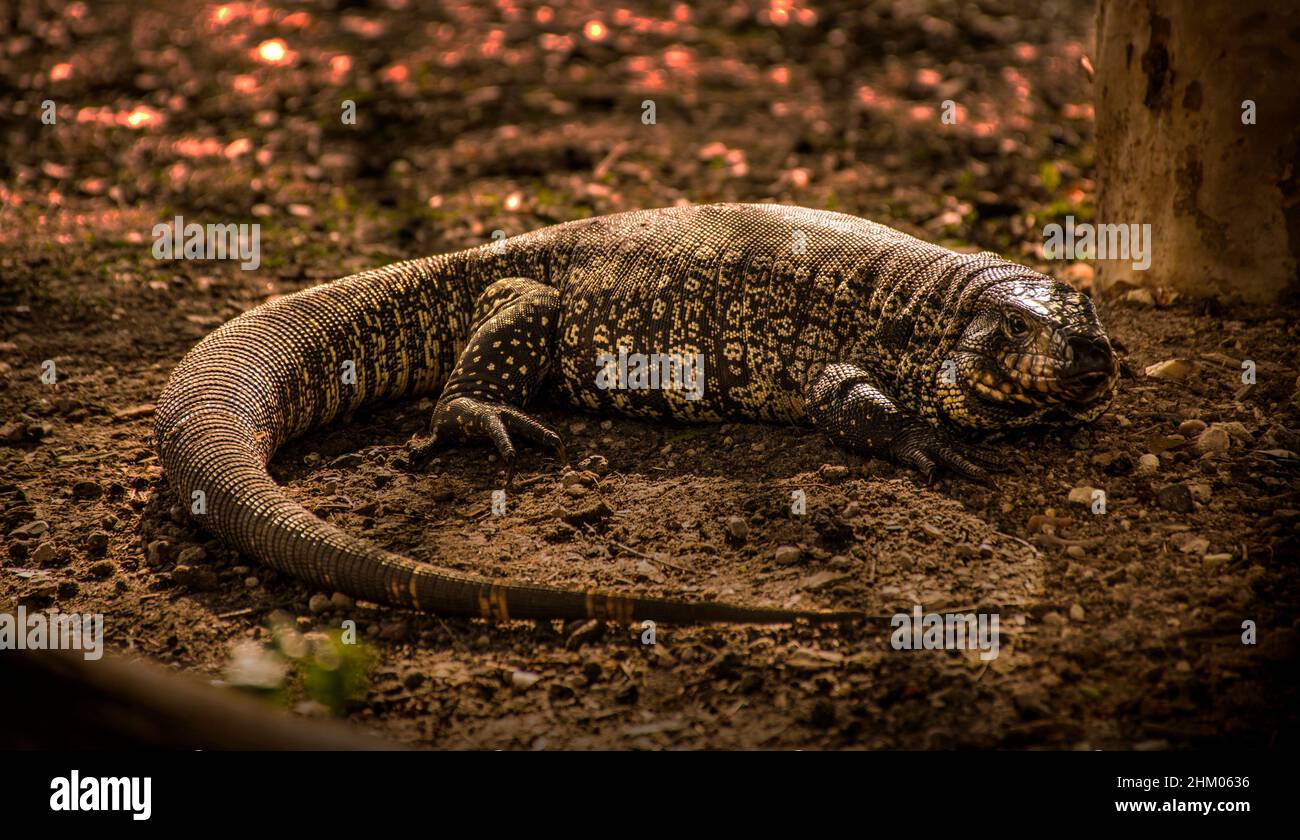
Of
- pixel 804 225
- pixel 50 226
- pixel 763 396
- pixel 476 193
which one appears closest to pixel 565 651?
pixel 763 396

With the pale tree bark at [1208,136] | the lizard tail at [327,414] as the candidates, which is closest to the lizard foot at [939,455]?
the lizard tail at [327,414]

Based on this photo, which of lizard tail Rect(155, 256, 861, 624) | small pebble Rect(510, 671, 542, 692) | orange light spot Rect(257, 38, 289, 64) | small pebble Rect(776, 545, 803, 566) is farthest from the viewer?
orange light spot Rect(257, 38, 289, 64)

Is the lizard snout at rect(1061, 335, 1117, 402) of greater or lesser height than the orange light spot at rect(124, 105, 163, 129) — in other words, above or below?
below

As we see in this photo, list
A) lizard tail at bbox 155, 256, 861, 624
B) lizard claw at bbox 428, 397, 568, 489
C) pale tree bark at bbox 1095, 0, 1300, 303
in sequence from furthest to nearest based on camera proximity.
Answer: pale tree bark at bbox 1095, 0, 1300, 303
lizard claw at bbox 428, 397, 568, 489
lizard tail at bbox 155, 256, 861, 624

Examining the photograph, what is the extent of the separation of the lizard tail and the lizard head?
151 centimetres

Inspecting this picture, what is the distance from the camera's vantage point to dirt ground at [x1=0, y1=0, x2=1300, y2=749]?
421 centimetres

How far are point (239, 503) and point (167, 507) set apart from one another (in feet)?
2.61

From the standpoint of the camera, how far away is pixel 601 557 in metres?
5.24

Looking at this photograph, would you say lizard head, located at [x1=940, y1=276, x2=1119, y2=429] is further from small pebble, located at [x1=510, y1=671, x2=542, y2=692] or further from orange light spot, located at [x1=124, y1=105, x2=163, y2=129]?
orange light spot, located at [x1=124, y1=105, x2=163, y2=129]

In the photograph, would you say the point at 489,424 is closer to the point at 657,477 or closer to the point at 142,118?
the point at 657,477

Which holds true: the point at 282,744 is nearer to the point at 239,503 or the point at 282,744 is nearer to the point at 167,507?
the point at 239,503

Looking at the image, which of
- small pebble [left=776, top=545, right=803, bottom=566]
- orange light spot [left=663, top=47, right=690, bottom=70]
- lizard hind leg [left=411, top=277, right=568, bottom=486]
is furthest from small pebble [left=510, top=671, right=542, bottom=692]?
orange light spot [left=663, top=47, right=690, bottom=70]

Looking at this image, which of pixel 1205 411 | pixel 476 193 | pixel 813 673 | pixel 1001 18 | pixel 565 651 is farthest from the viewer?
pixel 1001 18

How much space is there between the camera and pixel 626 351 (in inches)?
255
